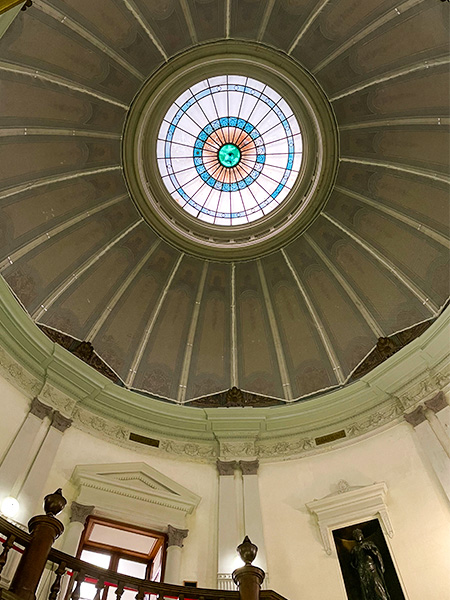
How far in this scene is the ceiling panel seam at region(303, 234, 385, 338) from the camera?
13.7m

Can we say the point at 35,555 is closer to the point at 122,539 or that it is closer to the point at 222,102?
the point at 122,539

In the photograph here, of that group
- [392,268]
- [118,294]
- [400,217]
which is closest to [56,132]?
[118,294]

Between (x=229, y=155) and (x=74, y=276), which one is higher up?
(x=229, y=155)

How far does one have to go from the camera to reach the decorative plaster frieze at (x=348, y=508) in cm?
983

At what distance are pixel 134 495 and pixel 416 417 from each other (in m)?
6.36

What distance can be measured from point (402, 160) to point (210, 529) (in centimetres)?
1047

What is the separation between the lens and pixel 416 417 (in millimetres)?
10930

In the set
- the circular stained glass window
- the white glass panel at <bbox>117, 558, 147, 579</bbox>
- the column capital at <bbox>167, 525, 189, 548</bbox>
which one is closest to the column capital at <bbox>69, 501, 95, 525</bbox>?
the white glass panel at <bbox>117, 558, 147, 579</bbox>

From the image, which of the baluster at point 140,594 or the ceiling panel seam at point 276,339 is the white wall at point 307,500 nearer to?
the ceiling panel seam at point 276,339

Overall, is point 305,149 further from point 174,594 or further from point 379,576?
point 174,594

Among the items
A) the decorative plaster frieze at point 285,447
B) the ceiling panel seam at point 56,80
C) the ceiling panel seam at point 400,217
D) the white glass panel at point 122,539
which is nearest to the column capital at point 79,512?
the white glass panel at point 122,539

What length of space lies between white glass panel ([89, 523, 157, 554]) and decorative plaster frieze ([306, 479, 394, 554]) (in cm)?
345

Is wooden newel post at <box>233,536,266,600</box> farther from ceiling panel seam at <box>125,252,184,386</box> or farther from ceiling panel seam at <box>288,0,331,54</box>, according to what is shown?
ceiling panel seam at <box>288,0,331,54</box>

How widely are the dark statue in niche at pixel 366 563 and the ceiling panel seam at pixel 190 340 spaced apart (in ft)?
18.7
